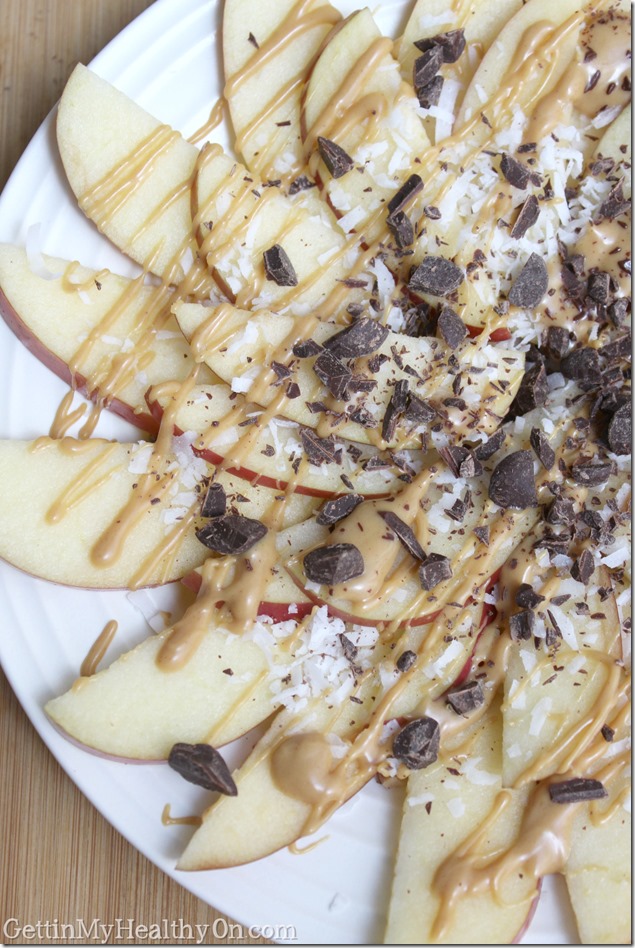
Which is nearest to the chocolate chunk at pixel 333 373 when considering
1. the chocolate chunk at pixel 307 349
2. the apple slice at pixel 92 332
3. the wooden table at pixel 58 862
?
the chocolate chunk at pixel 307 349

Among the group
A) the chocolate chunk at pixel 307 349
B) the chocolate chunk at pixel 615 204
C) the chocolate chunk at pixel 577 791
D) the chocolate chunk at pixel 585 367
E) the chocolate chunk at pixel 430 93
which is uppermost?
the chocolate chunk at pixel 430 93

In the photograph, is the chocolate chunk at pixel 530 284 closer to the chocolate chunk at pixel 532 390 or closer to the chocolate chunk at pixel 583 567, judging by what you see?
the chocolate chunk at pixel 532 390

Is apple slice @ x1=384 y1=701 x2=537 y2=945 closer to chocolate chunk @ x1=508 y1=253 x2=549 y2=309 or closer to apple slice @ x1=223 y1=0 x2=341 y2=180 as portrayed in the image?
chocolate chunk @ x1=508 y1=253 x2=549 y2=309

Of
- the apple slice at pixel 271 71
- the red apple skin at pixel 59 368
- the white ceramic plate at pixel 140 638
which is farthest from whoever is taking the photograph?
the apple slice at pixel 271 71

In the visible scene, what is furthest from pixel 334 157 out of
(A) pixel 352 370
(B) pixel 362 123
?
(A) pixel 352 370

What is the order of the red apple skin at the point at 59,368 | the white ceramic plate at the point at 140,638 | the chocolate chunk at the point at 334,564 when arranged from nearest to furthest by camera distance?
the chocolate chunk at the point at 334,564, the white ceramic plate at the point at 140,638, the red apple skin at the point at 59,368

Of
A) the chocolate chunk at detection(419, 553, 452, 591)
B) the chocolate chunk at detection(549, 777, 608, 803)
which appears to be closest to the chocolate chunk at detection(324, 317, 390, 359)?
the chocolate chunk at detection(419, 553, 452, 591)

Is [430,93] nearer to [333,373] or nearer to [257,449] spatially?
[333,373]
